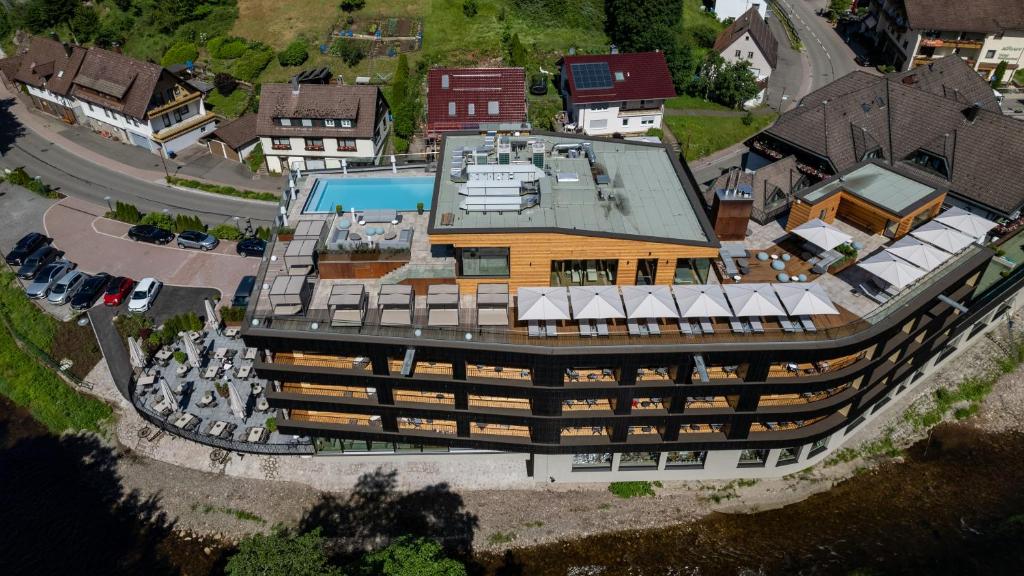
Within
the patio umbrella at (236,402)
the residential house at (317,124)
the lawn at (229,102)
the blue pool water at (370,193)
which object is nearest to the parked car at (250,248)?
the residential house at (317,124)

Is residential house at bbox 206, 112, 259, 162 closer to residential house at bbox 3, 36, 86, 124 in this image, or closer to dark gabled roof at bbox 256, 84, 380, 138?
dark gabled roof at bbox 256, 84, 380, 138

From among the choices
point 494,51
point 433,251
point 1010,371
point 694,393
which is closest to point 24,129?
point 494,51

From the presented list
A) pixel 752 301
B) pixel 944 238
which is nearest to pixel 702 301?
pixel 752 301

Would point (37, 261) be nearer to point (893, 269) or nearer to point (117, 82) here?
point (117, 82)

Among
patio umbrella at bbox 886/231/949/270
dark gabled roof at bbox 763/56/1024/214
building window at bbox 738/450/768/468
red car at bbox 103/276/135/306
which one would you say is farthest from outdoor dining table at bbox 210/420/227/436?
dark gabled roof at bbox 763/56/1024/214

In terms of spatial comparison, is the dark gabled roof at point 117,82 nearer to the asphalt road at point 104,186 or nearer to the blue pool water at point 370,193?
the asphalt road at point 104,186

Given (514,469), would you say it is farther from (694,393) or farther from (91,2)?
(91,2)
